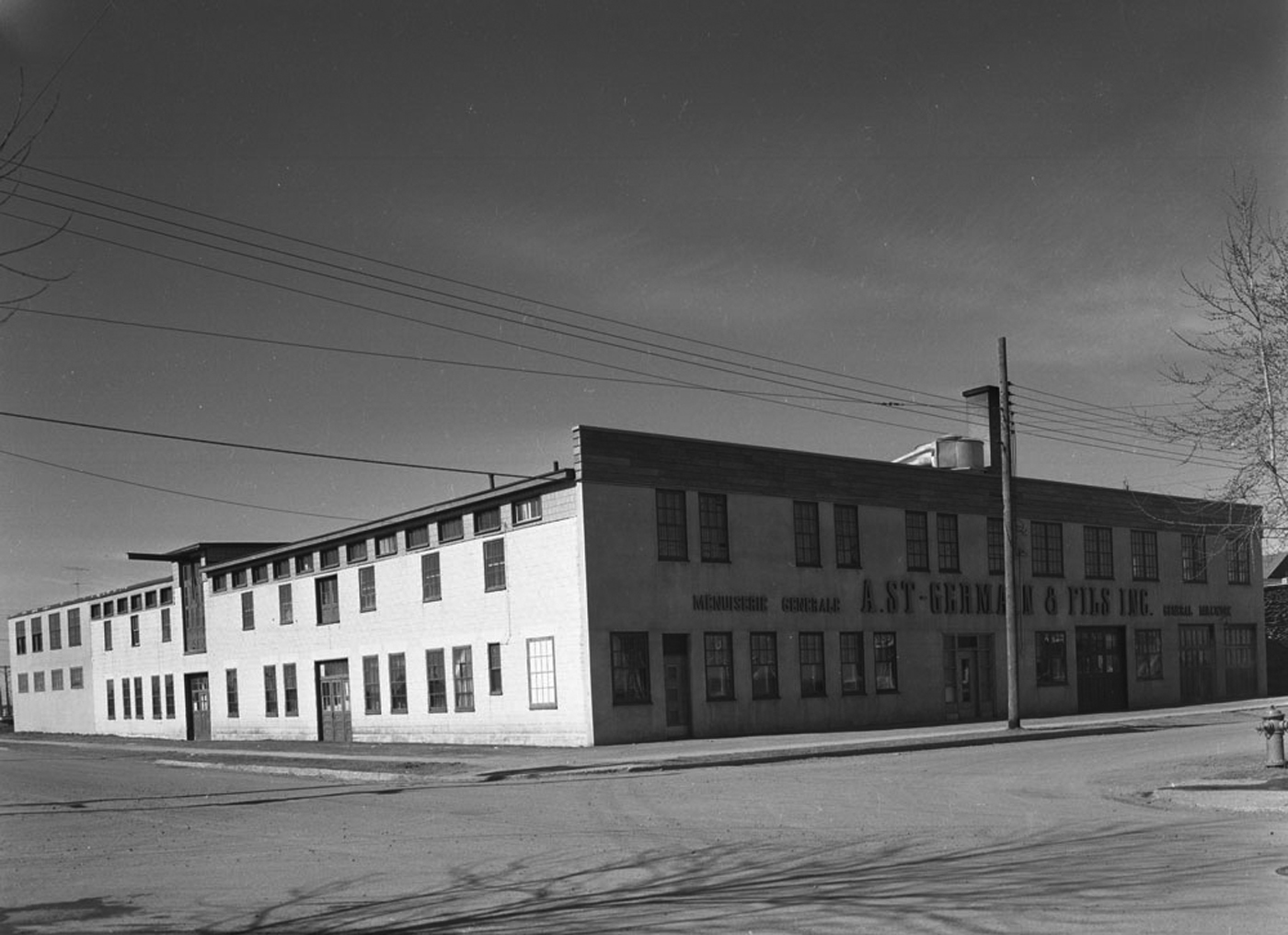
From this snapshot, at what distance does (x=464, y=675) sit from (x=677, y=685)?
6.33 m

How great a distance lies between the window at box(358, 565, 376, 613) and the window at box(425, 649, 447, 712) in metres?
3.50

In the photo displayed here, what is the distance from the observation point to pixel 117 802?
2188 cm

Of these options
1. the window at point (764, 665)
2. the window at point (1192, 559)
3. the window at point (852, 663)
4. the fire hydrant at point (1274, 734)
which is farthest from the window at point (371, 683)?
the window at point (1192, 559)

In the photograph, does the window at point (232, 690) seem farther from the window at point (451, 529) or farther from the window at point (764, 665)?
the window at point (764, 665)

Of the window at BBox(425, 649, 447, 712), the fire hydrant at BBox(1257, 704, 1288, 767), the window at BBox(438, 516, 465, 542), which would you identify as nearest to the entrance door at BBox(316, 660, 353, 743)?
the window at BBox(425, 649, 447, 712)

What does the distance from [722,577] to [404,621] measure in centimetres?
994

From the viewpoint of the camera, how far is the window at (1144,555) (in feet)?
155

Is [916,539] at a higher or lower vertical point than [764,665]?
higher

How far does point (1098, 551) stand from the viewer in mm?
45906

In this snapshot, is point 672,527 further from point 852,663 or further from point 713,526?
point 852,663

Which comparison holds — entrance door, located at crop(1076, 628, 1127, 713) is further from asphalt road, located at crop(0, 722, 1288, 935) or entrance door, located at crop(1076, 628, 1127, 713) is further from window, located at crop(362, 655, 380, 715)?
asphalt road, located at crop(0, 722, 1288, 935)

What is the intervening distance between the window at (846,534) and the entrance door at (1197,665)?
16930mm

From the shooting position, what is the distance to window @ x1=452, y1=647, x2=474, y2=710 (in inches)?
1435

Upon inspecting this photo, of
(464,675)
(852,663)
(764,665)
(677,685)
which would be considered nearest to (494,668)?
(464,675)
